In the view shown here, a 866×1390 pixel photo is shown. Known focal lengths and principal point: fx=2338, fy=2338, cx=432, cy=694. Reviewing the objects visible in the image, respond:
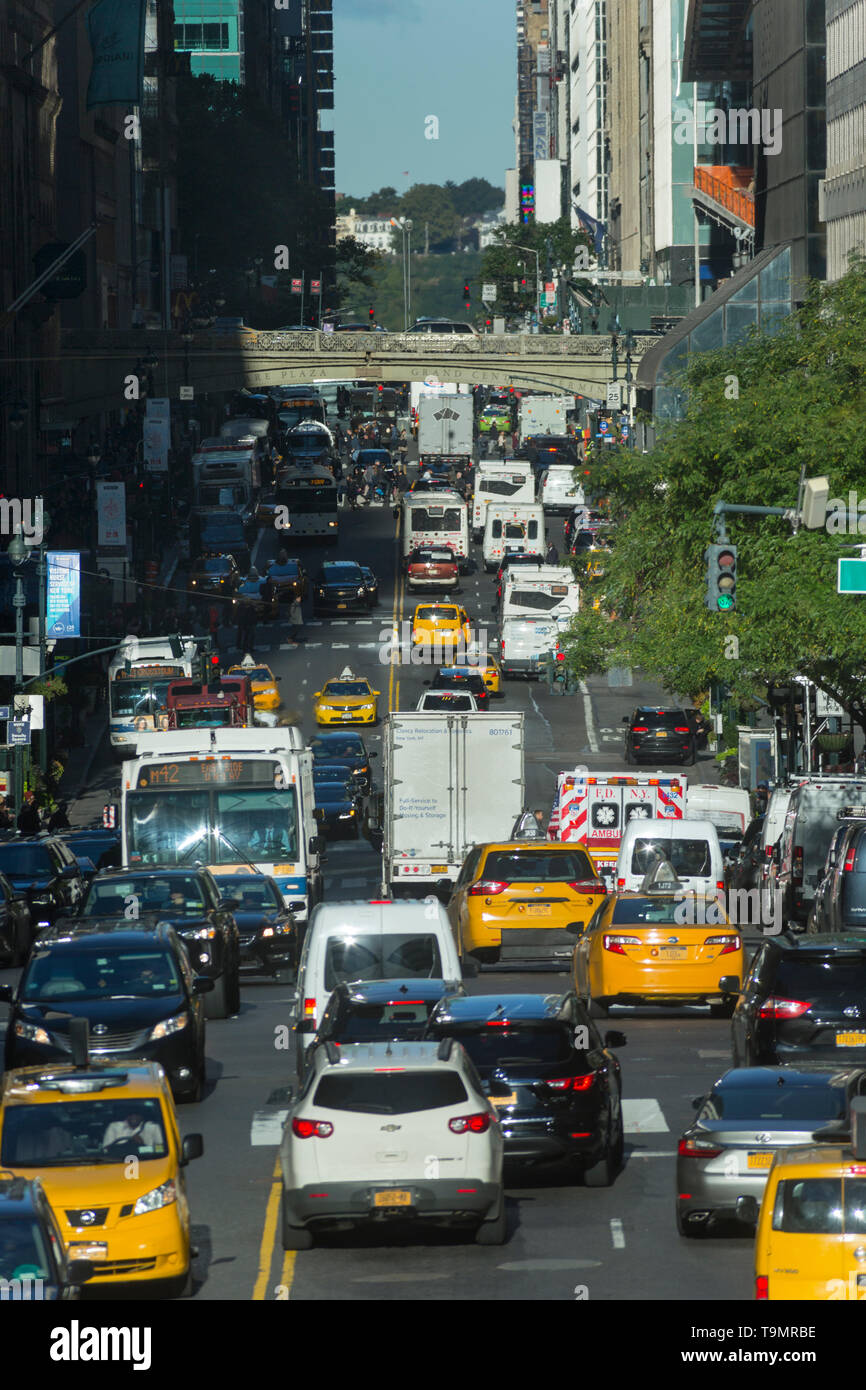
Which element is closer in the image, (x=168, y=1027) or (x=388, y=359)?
(x=168, y=1027)

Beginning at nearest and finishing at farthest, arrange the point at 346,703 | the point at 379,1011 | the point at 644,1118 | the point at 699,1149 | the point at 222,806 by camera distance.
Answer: the point at 699,1149 < the point at 379,1011 < the point at 644,1118 < the point at 222,806 < the point at 346,703

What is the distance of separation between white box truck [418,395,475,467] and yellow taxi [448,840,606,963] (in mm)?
81429

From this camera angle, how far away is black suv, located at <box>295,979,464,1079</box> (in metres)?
18.5

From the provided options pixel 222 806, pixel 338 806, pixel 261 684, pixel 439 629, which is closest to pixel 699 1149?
pixel 222 806

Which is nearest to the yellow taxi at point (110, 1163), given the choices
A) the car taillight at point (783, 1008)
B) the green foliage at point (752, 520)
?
the car taillight at point (783, 1008)

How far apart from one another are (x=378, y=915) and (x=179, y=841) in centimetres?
971

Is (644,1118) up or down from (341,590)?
down

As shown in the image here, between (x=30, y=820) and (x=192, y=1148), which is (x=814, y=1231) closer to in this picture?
(x=192, y=1148)

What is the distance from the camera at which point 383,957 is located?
21.6 m

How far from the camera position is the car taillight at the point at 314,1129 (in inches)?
595

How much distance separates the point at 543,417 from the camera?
121125mm

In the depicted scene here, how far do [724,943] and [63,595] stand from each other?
118ft

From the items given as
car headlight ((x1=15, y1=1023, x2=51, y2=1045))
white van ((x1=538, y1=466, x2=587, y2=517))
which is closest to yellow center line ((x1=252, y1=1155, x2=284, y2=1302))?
car headlight ((x1=15, y1=1023, x2=51, y2=1045))

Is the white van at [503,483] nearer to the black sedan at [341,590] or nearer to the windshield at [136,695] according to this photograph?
the black sedan at [341,590]
